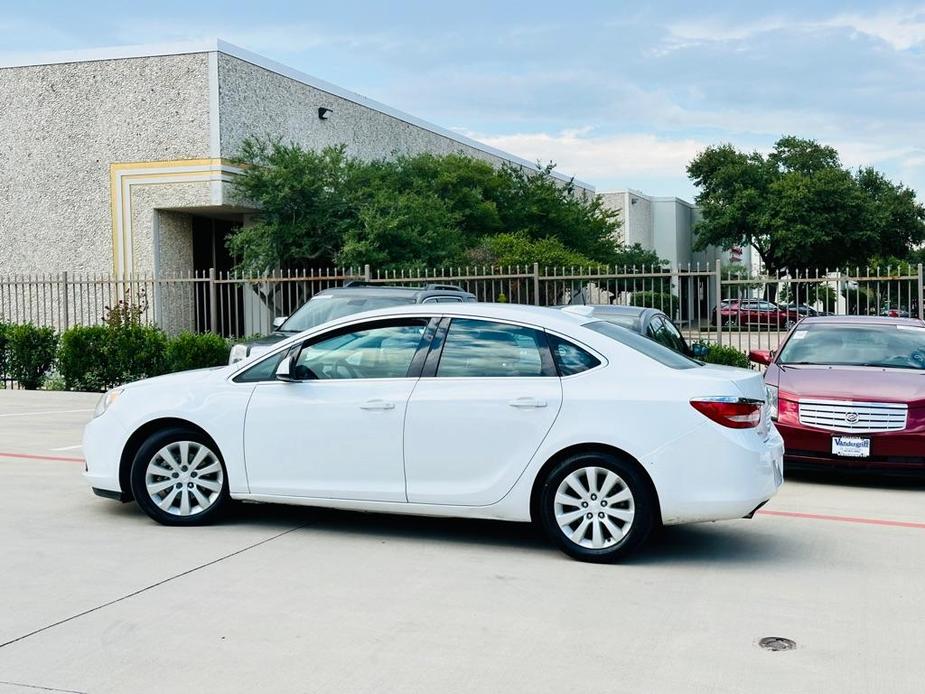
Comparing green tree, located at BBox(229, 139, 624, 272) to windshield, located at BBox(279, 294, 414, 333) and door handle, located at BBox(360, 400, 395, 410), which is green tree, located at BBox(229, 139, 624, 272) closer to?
windshield, located at BBox(279, 294, 414, 333)

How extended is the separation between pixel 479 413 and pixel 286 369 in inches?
57.9

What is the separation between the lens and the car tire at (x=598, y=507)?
662 centimetres

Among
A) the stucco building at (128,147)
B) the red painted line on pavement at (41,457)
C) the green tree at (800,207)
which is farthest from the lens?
the green tree at (800,207)

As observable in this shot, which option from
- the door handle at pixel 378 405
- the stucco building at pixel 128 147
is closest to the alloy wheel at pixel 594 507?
the door handle at pixel 378 405

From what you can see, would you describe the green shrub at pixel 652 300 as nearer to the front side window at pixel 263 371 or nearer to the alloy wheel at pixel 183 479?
the front side window at pixel 263 371

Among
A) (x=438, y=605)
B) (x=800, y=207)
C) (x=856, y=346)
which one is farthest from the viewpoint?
(x=800, y=207)

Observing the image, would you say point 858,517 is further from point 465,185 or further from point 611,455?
point 465,185

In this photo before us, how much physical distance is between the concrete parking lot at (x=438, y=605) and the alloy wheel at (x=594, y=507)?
7.5 inches

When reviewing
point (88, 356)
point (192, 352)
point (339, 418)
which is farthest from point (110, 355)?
point (339, 418)

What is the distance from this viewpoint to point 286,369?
746 centimetres

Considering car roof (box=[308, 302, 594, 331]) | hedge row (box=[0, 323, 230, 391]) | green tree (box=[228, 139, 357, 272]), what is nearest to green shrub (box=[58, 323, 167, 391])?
hedge row (box=[0, 323, 230, 391])

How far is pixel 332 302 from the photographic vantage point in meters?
13.1

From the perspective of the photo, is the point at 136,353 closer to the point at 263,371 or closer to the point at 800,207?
the point at 263,371

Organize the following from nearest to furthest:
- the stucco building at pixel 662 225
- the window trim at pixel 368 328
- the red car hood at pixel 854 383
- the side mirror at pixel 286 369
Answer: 1. the window trim at pixel 368 328
2. the side mirror at pixel 286 369
3. the red car hood at pixel 854 383
4. the stucco building at pixel 662 225
